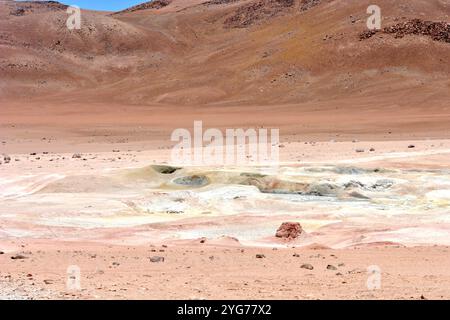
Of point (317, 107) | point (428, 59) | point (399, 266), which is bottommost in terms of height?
point (399, 266)

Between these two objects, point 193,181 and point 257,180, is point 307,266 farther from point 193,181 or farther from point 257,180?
point 193,181

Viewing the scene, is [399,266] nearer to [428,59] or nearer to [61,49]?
[428,59]

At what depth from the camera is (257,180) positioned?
16.1m

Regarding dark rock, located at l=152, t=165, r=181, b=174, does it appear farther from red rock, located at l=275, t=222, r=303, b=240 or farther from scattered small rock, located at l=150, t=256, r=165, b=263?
scattered small rock, located at l=150, t=256, r=165, b=263

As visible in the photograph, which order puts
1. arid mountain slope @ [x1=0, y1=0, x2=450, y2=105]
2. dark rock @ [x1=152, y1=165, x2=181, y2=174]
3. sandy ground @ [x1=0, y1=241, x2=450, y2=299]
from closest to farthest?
sandy ground @ [x1=0, y1=241, x2=450, y2=299], dark rock @ [x1=152, y1=165, x2=181, y2=174], arid mountain slope @ [x1=0, y1=0, x2=450, y2=105]

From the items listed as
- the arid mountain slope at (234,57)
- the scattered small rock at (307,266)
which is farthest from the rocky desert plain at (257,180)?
the arid mountain slope at (234,57)

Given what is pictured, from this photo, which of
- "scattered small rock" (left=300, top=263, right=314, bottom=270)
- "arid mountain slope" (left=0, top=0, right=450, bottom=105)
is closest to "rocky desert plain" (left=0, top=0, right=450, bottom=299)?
"scattered small rock" (left=300, top=263, right=314, bottom=270)

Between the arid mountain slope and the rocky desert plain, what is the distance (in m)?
0.26

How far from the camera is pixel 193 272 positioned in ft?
27.8

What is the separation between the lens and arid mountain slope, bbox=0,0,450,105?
5953 cm

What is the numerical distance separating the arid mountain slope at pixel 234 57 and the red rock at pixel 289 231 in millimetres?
42183
